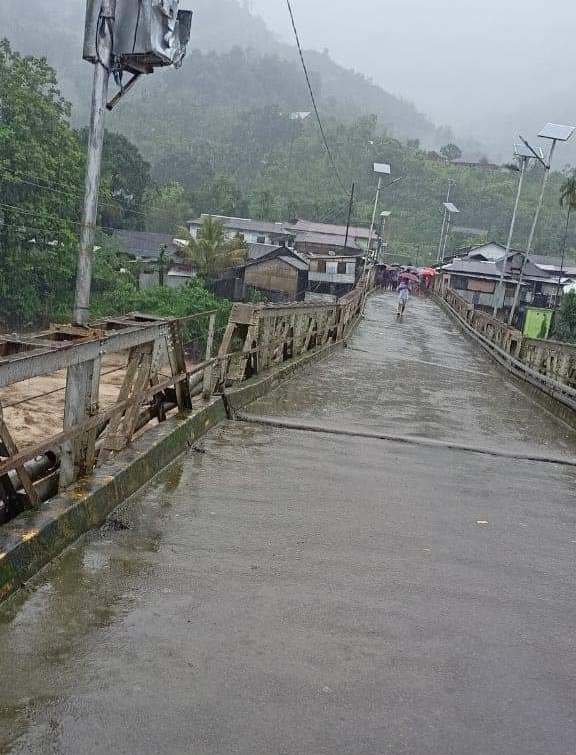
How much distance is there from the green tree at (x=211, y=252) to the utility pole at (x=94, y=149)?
39.5 metres

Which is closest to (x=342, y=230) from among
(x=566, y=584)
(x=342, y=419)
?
(x=342, y=419)

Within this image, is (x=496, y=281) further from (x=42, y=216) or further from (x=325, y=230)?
(x=42, y=216)

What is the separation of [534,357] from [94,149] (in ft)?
41.5

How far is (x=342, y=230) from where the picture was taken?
6825 cm

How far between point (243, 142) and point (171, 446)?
115358mm

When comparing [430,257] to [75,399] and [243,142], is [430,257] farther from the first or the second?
[75,399]

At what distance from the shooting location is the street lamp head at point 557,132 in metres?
23.5

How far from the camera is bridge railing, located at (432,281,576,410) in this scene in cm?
1197

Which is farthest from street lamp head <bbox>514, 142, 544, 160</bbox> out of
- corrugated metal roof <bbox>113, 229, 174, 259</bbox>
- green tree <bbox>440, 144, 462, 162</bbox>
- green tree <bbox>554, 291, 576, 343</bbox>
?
green tree <bbox>440, 144, 462, 162</bbox>

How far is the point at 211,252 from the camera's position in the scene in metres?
43.8

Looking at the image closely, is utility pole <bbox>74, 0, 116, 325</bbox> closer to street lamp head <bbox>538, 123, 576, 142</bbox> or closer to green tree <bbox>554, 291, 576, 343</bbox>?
street lamp head <bbox>538, 123, 576, 142</bbox>

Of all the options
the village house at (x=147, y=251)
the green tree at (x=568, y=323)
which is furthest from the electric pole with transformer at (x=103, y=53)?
the village house at (x=147, y=251)

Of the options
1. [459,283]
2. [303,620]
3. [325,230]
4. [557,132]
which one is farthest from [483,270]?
[303,620]

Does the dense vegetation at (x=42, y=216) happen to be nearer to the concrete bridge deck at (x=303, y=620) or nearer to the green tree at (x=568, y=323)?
the green tree at (x=568, y=323)
